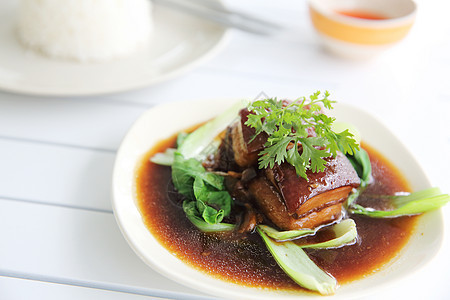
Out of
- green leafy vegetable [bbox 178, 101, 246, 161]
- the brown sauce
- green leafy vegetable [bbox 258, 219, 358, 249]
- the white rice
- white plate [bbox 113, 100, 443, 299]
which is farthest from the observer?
the white rice

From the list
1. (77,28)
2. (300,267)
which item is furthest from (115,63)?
(300,267)

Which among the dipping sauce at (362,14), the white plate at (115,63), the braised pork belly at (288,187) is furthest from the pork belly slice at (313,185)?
the dipping sauce at (362,14)

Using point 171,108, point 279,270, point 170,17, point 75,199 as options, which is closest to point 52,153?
point 75,199

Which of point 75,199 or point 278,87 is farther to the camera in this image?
point 278,87

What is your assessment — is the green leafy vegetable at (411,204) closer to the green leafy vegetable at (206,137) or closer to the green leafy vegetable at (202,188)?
the green leafy vegetable at (202,188)

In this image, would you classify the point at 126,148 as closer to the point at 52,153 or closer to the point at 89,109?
the point at 52,153

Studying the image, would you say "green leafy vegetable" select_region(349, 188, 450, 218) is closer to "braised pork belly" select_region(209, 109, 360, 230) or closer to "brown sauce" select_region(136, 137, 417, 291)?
"brown sauce" select_region(136, 137, 417, 291)

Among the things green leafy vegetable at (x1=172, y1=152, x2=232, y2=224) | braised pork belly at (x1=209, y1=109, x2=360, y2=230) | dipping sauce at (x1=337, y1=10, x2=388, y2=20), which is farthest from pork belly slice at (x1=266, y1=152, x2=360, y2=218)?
dipping sauce at (x1=337, y1=10, x2=388, y2=20)

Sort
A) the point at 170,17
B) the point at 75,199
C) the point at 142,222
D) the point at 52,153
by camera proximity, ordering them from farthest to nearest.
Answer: the point at 170,17
the point at 52,153
the point at 75,199
the point at 142,222
